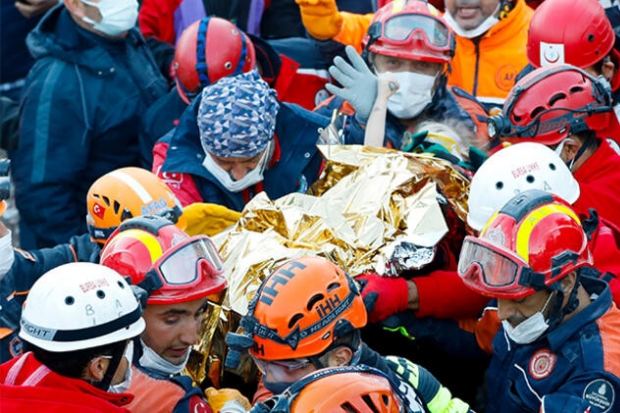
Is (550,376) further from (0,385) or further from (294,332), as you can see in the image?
(0,385)

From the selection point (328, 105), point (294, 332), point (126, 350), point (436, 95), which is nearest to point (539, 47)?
point (436, 95)

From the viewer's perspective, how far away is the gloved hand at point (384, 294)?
509 centimetres

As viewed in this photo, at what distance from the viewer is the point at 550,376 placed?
4.62 meters

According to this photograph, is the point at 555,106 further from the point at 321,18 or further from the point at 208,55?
the point at 321,18

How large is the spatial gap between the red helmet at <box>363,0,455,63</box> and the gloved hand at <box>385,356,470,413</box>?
7.45 feet

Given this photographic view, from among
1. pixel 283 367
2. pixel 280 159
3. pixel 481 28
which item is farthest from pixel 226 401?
pixel 481 28

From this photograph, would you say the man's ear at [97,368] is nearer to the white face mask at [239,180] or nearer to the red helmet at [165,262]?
the red helmet at [165,262]

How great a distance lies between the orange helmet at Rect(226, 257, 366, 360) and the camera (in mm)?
4453

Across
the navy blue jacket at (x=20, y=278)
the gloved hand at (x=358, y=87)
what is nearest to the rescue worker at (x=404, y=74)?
the gloved hand at (x=358, y=87)

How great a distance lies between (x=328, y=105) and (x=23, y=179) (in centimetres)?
→ 197

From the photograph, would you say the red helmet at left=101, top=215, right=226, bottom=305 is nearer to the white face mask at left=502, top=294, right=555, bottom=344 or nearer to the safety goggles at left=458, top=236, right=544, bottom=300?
the safety goggles at left=458, top=236, right=544, bottom=300

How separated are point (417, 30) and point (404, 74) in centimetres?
25

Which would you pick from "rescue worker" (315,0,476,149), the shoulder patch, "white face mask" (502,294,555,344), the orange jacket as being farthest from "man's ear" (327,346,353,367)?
the orange jacket

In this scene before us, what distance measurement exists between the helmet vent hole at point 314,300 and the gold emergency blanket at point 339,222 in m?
0.61
